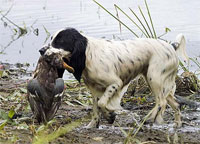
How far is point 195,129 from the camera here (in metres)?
7.05

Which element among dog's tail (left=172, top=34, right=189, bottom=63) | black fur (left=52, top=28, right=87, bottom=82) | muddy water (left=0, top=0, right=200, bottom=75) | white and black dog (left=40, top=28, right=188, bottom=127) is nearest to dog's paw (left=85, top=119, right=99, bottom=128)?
white and black dog (left=40, top=28, right=188, bottom=127)

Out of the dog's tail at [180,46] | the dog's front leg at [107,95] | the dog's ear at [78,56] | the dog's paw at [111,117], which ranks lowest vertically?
the dog's paw at [111,117]

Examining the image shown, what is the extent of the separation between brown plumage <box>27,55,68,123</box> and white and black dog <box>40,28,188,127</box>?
0.15 metres

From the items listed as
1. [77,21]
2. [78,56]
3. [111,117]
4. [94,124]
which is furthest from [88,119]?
[77,21]

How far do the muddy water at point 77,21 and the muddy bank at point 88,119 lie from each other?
2.26 m

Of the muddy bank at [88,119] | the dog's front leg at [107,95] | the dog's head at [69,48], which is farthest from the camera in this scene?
the dog's front leg at [107,95]

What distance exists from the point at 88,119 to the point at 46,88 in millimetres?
1195

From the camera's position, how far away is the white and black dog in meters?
Result: 6.46

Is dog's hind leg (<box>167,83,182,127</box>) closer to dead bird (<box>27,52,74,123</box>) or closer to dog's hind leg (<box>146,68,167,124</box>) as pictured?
dog's hind leg (<box>146,68,167,124</box>)

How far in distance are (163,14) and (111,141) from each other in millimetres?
8875

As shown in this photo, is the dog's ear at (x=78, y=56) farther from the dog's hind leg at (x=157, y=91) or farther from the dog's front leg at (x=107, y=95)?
the dog's hind leg at (x=157, y=91)

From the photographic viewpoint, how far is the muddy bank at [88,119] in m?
5.96

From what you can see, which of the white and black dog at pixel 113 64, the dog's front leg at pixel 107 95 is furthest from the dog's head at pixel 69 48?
the dog's front leg at pixel 107 95

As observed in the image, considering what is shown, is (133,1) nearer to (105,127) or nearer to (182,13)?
(182,13)
